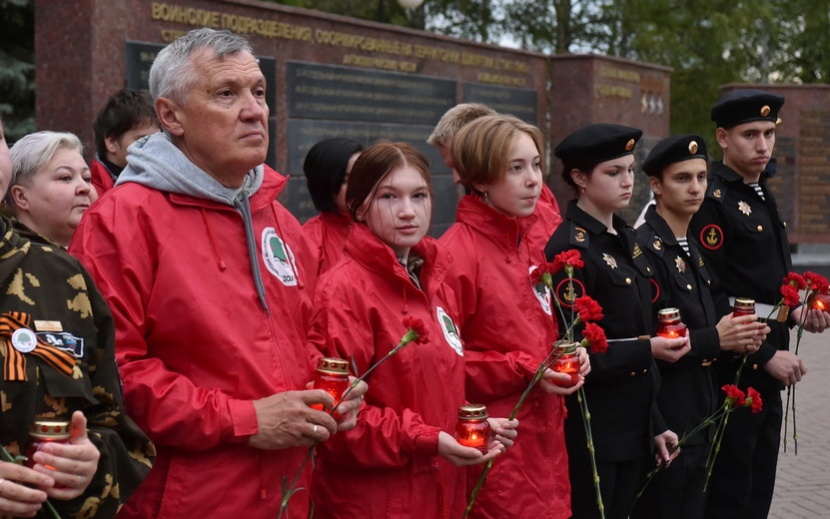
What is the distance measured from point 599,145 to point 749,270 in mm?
1338

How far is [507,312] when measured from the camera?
4.04m

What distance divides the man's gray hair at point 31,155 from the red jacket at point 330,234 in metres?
1.86

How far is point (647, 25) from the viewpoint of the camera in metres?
28.2

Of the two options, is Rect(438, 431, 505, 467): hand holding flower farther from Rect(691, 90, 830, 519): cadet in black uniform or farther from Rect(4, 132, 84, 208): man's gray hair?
Rect(691, 90, 830, 519): cadet in black uniform

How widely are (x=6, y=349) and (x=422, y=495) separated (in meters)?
1.57

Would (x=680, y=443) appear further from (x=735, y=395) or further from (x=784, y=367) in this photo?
(x=784, y=367)

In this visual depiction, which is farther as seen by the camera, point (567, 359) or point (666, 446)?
point (666, 446)

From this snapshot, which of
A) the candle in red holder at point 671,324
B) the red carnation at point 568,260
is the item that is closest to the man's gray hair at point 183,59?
the red carnation at point 568,260

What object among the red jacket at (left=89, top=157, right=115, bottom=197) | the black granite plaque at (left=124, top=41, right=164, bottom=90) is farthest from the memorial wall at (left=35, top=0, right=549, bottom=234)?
the red jacket at (left=89, top=157, right=115, bottom=197)

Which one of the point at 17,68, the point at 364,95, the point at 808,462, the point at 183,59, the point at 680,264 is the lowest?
the point at 808,462

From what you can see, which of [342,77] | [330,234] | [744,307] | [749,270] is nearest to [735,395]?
[744,307]

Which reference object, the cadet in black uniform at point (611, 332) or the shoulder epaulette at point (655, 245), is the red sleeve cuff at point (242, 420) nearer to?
the cadet in black uniform at point (611, 332)

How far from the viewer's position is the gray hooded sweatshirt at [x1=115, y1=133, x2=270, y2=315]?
Answer: 2814 millimetres

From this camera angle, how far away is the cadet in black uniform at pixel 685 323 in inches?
186
